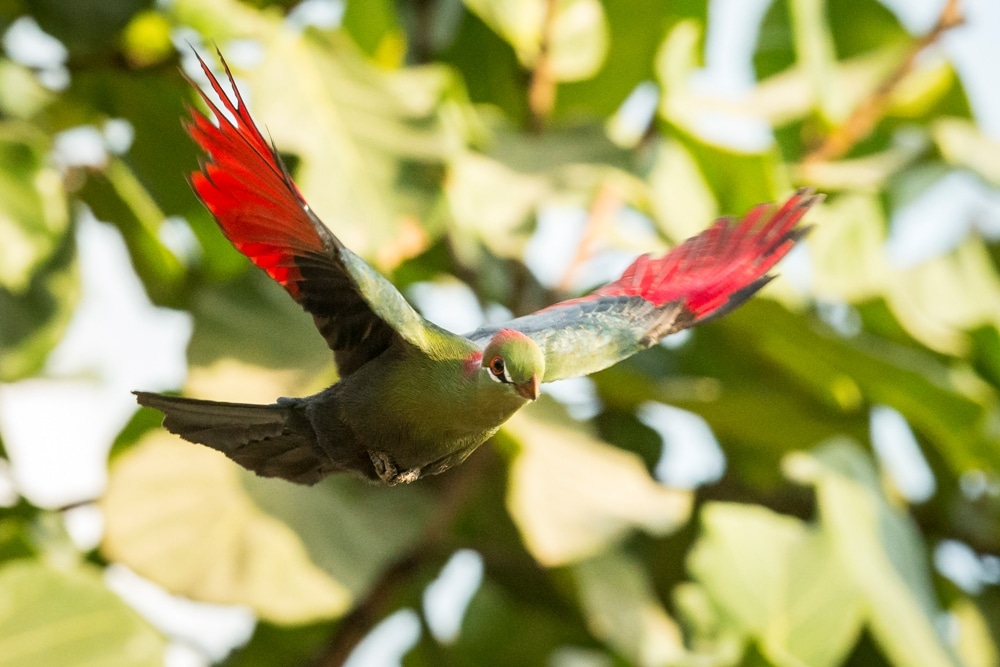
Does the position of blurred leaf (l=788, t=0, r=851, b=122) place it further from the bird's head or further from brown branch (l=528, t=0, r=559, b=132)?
the bird's head

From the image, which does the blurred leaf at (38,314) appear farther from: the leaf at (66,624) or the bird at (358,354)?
the bird at (358,354)

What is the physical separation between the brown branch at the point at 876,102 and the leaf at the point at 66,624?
1.29 m

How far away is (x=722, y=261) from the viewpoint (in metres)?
0.81

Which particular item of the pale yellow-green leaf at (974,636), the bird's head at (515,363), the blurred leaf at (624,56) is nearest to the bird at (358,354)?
the bird's head at (515,363)

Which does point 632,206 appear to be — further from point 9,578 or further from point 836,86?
point 9,578

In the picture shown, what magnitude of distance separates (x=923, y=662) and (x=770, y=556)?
0.86ft

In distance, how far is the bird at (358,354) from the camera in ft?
1.78

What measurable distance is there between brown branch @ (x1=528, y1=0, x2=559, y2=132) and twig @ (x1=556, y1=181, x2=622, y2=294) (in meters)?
A: 0.23

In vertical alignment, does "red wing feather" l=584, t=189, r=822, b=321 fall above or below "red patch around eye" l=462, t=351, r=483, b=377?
below

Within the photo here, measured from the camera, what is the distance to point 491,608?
6.16ft

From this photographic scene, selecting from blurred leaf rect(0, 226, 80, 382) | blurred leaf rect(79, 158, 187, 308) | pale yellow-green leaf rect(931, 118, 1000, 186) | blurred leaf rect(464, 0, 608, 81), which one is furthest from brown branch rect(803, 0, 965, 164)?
blurred leaf rect(0, 226, 80, 382)

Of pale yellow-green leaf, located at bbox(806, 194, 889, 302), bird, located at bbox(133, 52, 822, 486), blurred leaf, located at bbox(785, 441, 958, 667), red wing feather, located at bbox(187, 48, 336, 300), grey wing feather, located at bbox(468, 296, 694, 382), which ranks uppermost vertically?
red wing feather, located at bbox(187, 48, 336, 300)

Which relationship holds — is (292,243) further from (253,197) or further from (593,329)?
(593,329)

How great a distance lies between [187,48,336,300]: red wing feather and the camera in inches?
20.5
